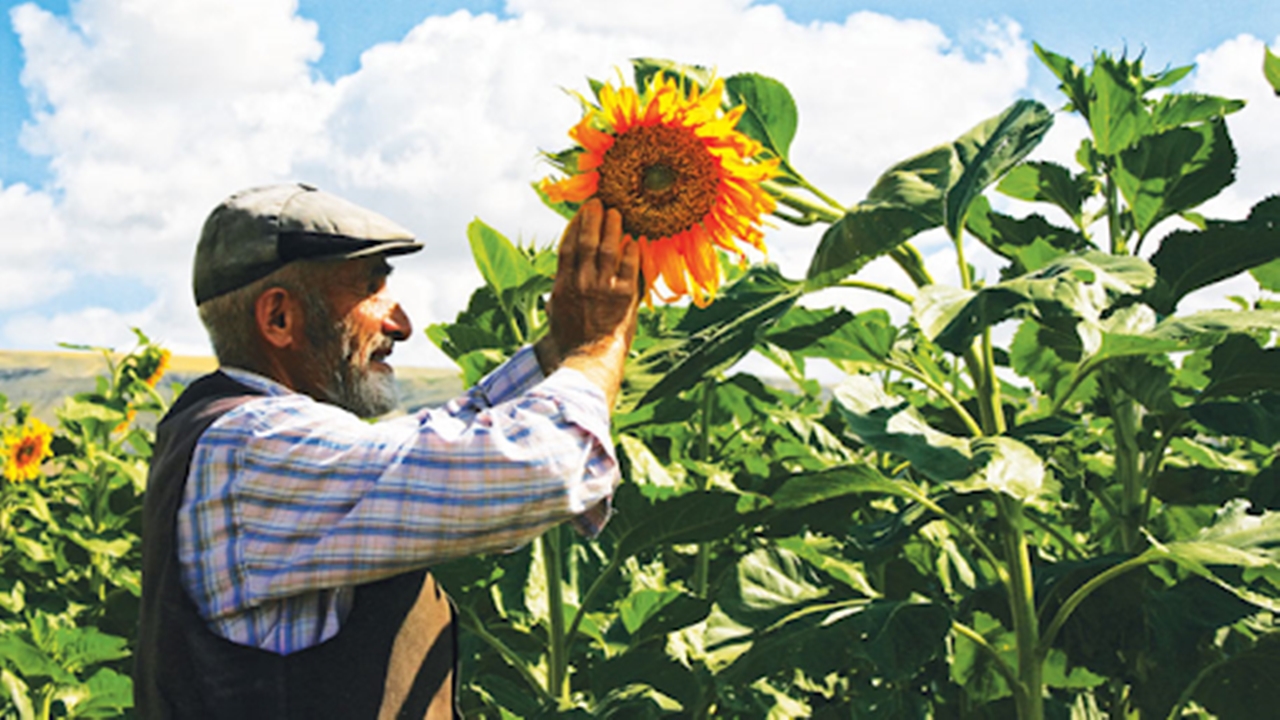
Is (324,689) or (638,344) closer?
(324,689)

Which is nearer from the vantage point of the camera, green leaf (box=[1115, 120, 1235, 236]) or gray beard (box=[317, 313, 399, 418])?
gray beard (box=[317, 313, 399, 418])

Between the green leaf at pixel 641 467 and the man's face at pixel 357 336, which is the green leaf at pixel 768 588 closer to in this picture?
the green leaf at pixel 641 467

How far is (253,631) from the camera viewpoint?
1.56 metres

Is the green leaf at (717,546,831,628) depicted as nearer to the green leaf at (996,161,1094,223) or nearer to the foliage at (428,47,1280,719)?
the foliage at (428,47,1280,719)

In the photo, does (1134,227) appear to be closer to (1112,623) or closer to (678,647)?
(1112,623)

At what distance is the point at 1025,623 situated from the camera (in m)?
2.17

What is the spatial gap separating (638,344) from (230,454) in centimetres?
138

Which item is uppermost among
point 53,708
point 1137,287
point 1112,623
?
point 1137,287

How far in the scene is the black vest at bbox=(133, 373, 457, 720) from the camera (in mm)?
1567

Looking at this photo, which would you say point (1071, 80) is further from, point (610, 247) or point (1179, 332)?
point (610, 247)

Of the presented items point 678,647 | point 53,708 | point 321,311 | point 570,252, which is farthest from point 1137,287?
point 53,708

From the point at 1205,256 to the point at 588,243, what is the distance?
125 centimetres

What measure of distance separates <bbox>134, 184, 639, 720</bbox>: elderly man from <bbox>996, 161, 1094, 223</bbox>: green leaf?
1.34 metres

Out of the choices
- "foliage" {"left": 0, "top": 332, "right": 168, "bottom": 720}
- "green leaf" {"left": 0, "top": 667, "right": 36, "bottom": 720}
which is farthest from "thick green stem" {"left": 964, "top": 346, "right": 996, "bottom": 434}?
"green leaf" {"left": 0, "top": 667, "right": 36, "bottom": 720}
